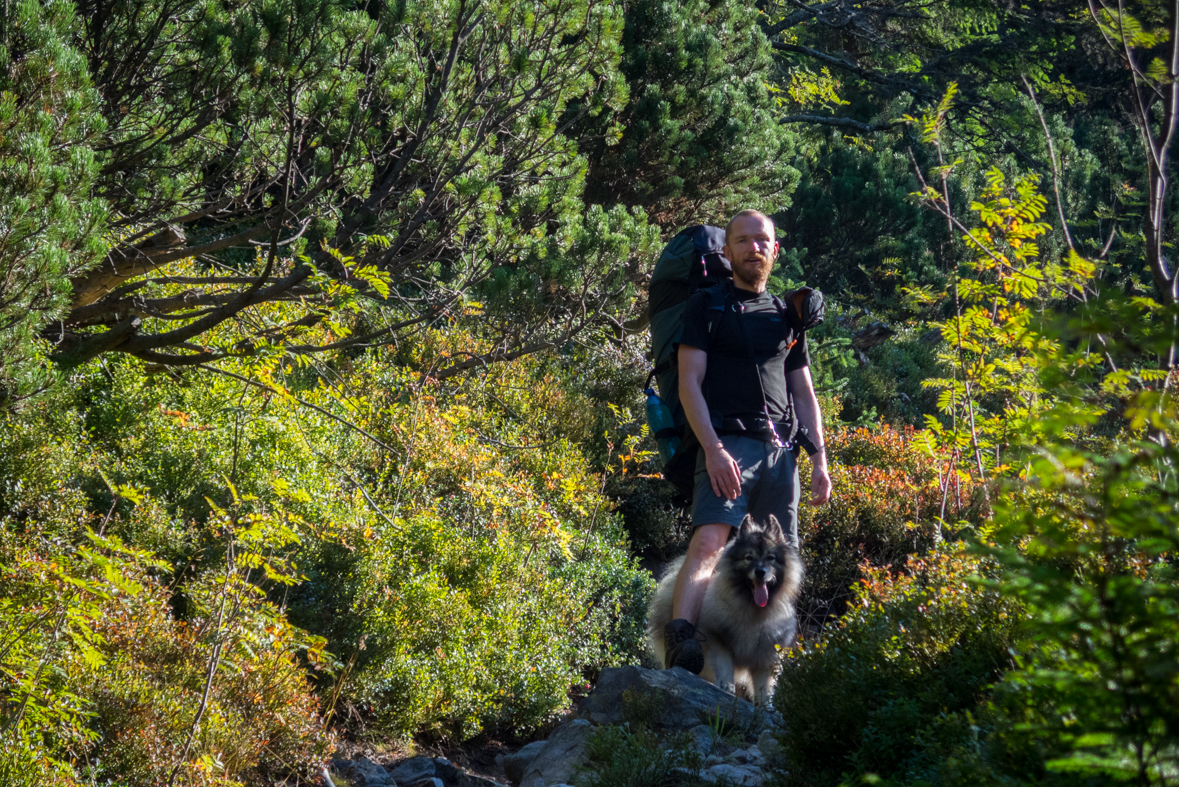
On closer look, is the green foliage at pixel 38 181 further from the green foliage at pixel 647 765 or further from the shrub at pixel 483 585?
the green foliage at pixel 647 765

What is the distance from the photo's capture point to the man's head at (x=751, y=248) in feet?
14.9

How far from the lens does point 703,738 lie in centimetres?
355

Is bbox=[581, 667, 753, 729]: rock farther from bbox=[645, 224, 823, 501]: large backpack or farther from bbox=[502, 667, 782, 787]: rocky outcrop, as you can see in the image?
bbox=[645, 224, 823, 501]: large backpack

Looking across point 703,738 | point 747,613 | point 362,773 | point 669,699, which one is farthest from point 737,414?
point 362,773

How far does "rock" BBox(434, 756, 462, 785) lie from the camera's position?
161 inches

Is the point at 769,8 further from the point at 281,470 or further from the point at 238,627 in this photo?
the point at 238,627

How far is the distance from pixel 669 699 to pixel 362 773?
1393 mm

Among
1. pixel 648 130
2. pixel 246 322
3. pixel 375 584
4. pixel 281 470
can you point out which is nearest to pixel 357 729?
pixel 375 584

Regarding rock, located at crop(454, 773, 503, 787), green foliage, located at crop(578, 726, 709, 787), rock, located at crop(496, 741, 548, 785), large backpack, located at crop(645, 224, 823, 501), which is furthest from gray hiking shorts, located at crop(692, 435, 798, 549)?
rock, located at crop(454, 773, 503, 787)

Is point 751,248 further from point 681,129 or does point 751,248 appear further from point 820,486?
point 681,129

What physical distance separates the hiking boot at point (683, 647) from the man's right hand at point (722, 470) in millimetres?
752

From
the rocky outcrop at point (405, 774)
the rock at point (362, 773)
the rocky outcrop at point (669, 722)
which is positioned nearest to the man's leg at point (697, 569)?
the rocky outcrop at point (669, 722)

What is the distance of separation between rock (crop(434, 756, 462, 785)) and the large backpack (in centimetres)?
185

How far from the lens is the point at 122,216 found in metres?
4.57
